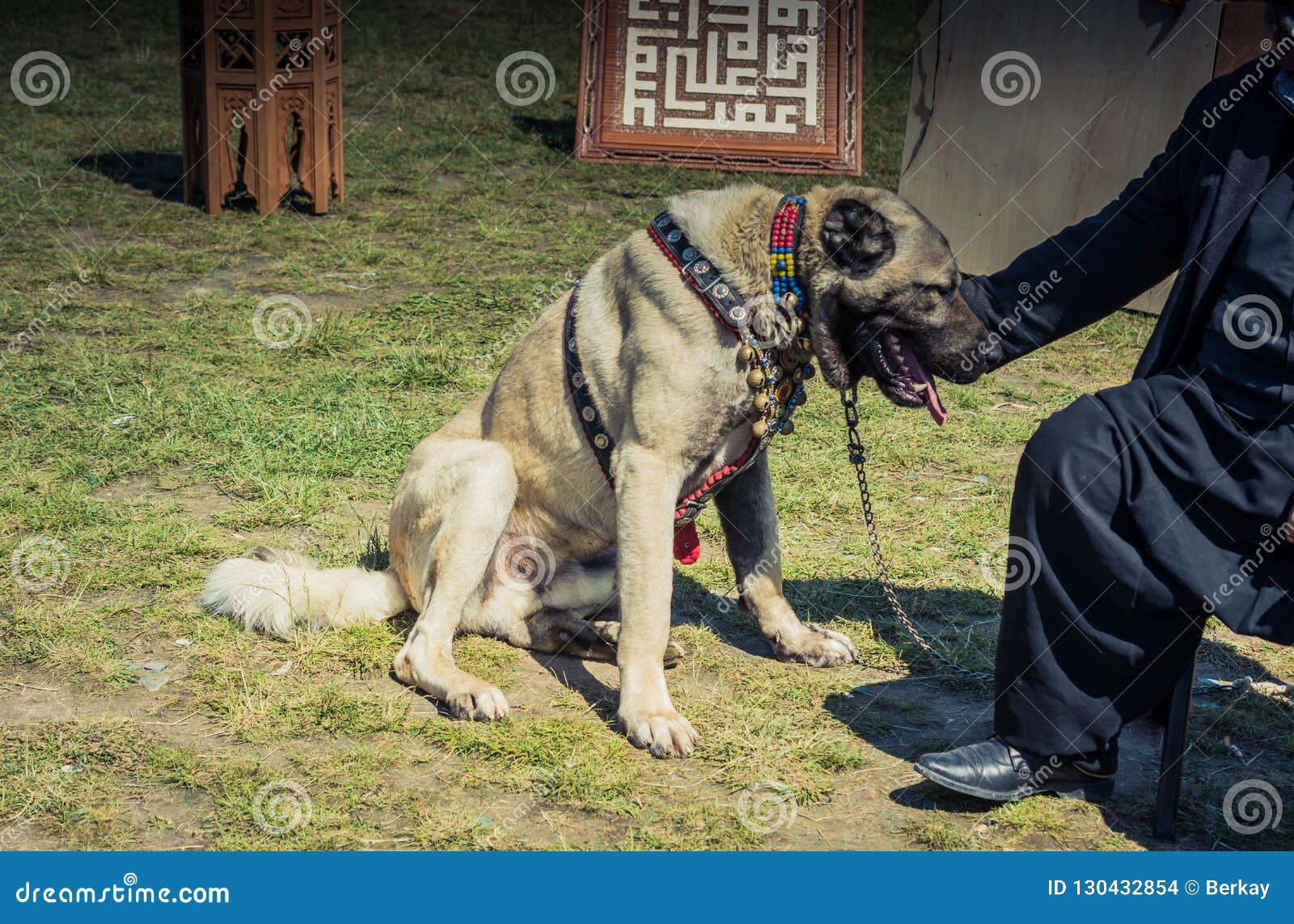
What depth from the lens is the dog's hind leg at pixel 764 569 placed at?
3838mm

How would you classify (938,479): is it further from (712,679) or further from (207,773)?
(207,773)

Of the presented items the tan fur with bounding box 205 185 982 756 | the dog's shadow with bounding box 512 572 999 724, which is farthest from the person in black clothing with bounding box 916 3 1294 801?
the dog's shadow with bounding box 512 572 999 724

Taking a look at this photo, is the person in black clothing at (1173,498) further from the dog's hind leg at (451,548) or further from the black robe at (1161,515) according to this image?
the dog's hind leg at (451,548)

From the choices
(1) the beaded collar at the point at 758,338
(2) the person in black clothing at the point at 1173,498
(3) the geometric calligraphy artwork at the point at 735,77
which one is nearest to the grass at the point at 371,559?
(2) the person in black clothing at the point at 1173,498

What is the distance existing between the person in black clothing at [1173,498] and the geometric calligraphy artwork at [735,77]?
265 inches

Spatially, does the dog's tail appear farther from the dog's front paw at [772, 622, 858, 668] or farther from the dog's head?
the dog's head

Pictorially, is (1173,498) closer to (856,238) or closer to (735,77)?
(856,238)

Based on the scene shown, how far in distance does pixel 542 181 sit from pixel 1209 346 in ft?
24.1

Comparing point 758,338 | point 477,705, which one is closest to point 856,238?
point 758,338

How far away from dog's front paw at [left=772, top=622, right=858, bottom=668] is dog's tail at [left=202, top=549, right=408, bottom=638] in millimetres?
1193

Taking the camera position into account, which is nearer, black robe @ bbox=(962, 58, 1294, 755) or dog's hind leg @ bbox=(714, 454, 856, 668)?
black robe @ bbox=(962, 58, 1294, 755)

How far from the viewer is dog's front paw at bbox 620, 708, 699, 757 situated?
3.28 m

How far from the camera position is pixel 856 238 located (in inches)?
127

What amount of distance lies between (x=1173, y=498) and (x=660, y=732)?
1.39 meters
